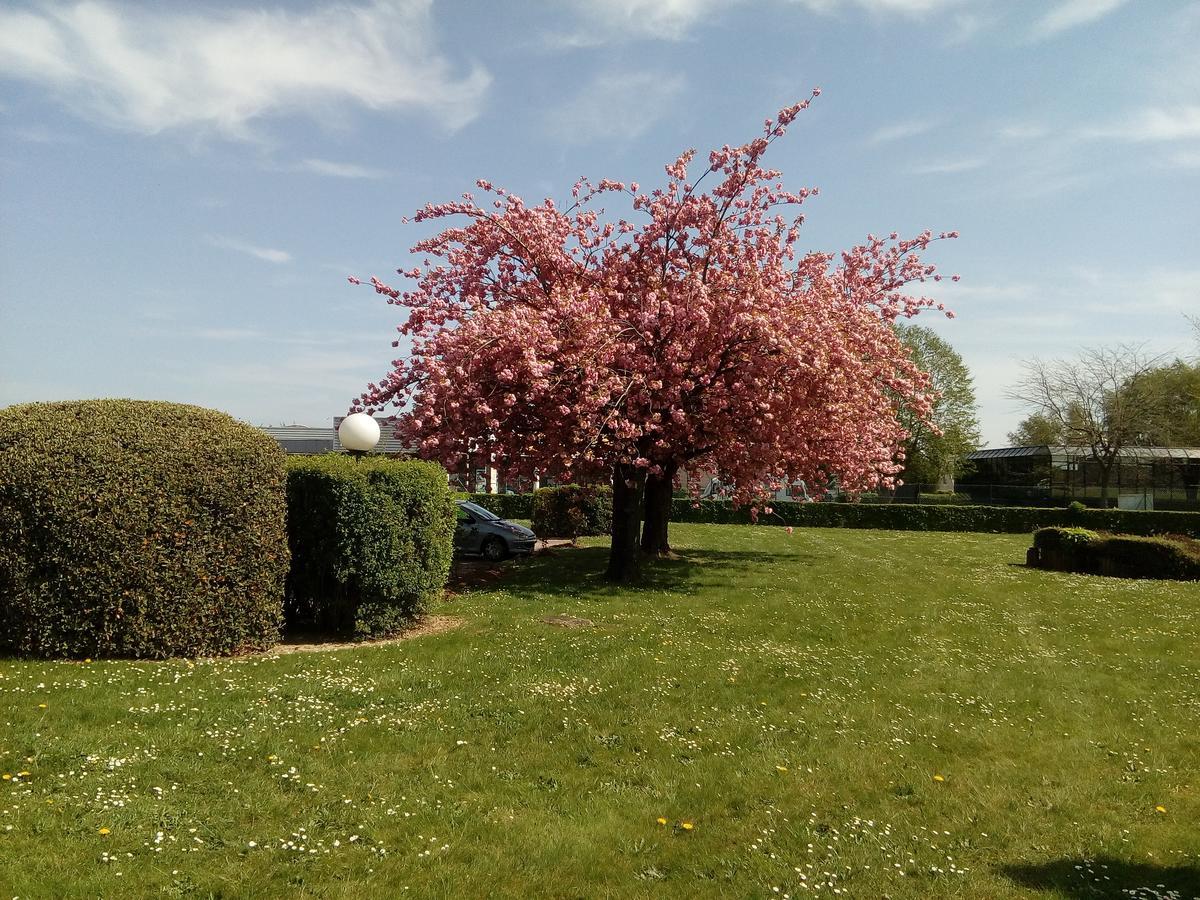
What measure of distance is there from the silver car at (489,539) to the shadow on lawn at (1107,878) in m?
16.2

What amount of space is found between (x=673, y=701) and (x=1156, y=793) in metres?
4.00

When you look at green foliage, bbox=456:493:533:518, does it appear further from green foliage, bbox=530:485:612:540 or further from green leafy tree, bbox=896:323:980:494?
green leafy tree, bbox=896:323:980:494

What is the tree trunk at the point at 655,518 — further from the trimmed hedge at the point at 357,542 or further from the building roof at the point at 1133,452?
the building roof at the point at 1133,452

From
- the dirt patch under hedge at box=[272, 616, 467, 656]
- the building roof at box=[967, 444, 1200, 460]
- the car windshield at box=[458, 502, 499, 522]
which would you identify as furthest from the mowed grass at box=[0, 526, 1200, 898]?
the building roof at box=[967, 444, 1200, 460]

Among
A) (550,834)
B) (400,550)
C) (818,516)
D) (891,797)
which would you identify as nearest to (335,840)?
(550,834)

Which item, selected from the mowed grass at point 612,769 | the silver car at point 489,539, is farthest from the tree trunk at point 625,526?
the silver car at point 489,539

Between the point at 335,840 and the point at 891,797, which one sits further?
the point at 891,797

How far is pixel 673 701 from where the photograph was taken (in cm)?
780

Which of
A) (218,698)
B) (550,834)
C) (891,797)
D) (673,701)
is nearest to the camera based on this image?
(550,834)

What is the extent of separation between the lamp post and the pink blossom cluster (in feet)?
6.19

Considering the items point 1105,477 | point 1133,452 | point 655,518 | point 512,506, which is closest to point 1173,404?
point 1133,452

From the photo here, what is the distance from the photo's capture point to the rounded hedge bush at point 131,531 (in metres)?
7.82

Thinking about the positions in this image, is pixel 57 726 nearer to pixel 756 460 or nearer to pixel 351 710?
pixel 351 710

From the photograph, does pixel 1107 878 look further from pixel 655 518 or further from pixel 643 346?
pixel 655 518
